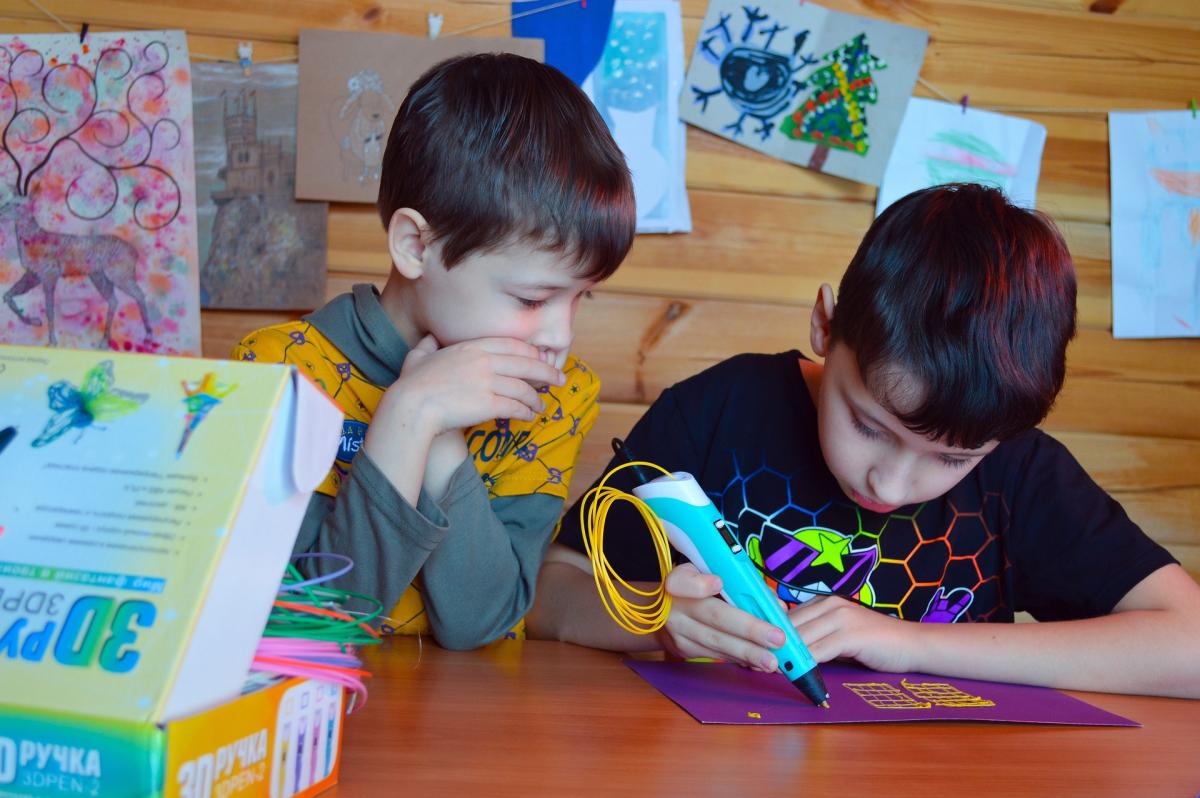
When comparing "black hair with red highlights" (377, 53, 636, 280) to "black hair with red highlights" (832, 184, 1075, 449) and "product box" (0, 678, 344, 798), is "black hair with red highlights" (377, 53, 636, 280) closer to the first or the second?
"black hair with red highlights" (832, 184, 1075, 449)

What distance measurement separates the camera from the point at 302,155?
4.81 feet

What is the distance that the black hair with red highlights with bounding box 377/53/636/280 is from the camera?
0.89 meters

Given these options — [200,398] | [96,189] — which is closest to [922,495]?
[200,398]

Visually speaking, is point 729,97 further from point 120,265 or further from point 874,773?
point 874,773

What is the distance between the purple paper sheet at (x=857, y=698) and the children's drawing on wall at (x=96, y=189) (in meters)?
0.95

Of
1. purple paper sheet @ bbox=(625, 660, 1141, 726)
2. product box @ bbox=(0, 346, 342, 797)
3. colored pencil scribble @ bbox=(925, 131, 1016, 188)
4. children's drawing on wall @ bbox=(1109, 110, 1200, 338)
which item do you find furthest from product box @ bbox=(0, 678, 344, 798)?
children's drawing on wall @ bbox=(1109, 110, 1200, 338)

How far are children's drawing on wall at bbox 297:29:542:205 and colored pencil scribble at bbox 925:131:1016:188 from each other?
24.1 inches

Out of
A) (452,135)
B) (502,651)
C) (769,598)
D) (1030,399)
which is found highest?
(452,135)

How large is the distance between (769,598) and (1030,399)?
0.28 metres

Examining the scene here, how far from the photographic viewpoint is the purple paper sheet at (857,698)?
28.1 inches

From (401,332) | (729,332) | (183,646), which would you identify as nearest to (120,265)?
(401,332)

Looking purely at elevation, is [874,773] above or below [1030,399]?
below

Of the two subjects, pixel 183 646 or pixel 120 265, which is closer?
pixel 183 646

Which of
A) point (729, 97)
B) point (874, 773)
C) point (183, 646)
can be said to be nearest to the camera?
point (183, 646)
